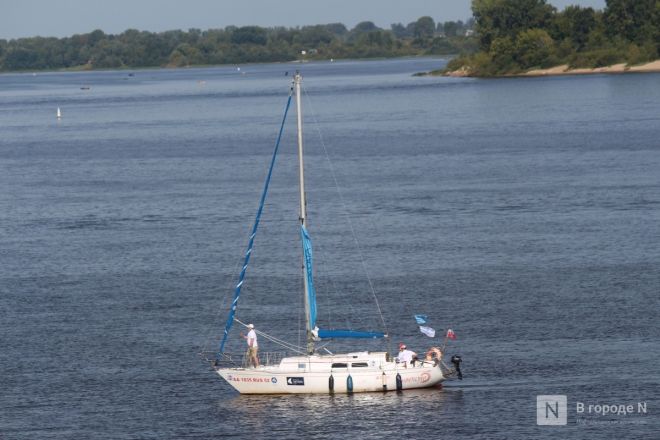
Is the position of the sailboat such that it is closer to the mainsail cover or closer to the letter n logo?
the mainsail cover

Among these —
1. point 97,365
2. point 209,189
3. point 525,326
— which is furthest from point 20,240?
point 525,326

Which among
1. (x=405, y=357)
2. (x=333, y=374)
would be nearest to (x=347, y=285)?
(x=405, y=357)

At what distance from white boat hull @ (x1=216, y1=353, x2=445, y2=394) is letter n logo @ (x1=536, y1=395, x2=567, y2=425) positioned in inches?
192

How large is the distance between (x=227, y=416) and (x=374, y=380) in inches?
273

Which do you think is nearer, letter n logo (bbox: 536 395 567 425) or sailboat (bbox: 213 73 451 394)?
letter n logo (bbox: 536 395 567 425)

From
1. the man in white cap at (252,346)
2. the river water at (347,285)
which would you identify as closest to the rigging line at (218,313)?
the river water at (347,285)

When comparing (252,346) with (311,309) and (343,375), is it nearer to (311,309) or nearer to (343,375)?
(311,309)

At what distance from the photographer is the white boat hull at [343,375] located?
61.4 m

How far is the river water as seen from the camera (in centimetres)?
6069

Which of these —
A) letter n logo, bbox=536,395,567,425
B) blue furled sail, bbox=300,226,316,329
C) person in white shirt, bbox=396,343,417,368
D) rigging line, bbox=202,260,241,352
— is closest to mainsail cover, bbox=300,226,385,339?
blue furled sail, bbox=300,226,316,329

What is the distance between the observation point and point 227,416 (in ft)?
199

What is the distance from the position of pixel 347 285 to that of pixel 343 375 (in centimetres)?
2465

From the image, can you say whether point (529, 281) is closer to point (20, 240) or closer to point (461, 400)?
point (461, 400)

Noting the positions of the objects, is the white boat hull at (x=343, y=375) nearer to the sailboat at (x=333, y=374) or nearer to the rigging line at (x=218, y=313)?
the sailboat at (x=333, y=374)
